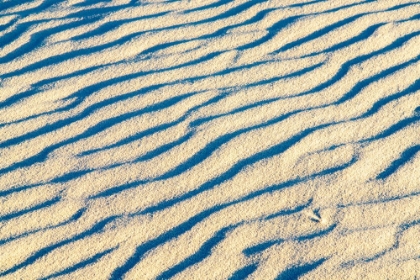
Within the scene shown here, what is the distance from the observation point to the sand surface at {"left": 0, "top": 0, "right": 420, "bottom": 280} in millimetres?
2119

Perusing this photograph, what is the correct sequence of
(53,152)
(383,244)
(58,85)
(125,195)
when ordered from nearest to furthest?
1. (383,244)
2. (125,195)
3. (53,152)
4. (58,85)

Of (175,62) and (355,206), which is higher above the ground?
(175,62)

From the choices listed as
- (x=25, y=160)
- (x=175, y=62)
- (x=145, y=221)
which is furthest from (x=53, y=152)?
(x=175, y=62)

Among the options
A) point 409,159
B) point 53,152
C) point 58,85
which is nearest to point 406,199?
point 409,159

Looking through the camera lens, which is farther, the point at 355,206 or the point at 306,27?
the point at 306,27

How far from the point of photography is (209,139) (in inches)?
98.0

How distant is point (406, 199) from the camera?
2234mm

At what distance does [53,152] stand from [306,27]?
175cm

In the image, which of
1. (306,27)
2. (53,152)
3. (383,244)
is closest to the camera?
(383,244)

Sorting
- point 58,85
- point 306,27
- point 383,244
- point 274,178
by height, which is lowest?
point 383,244

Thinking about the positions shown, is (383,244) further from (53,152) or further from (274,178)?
(53,152)

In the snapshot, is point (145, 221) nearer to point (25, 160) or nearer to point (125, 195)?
point (125, 195)

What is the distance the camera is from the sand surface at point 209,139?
2119 millimetres

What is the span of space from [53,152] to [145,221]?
26.1 inches
